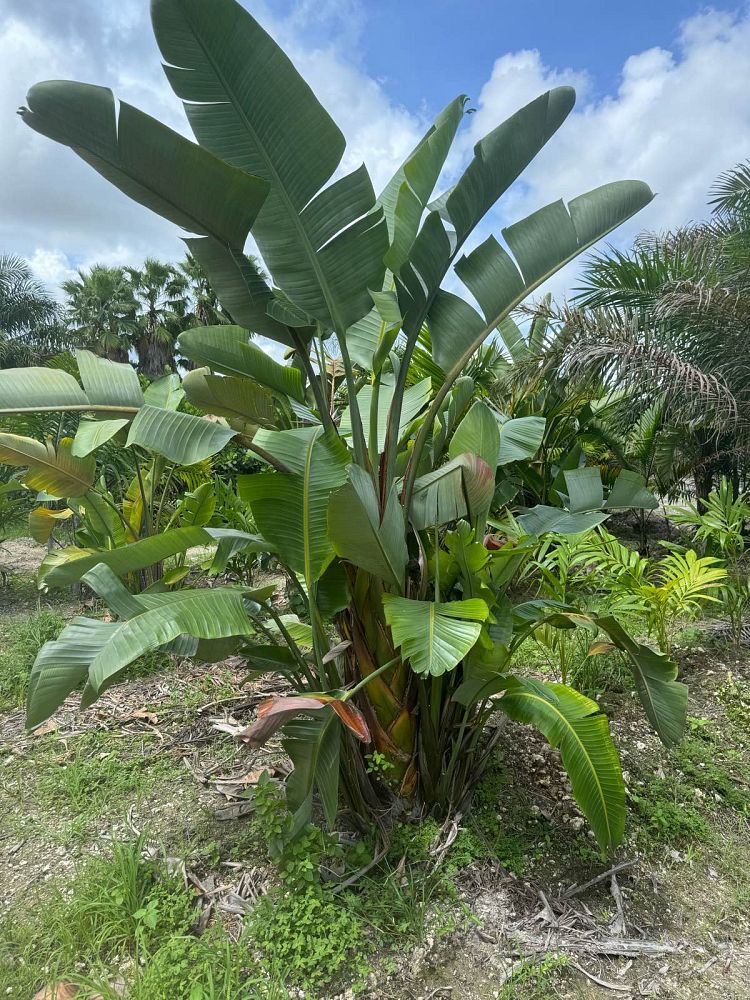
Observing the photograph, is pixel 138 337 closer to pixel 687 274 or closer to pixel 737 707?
pixel 687 274

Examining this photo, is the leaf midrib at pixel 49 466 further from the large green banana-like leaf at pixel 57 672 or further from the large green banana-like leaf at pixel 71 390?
the large green banana-like leaf at pixel 57 672

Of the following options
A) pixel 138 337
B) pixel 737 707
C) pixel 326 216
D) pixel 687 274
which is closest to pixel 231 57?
pixel 326 216

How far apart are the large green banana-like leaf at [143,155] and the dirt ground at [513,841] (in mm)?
2096

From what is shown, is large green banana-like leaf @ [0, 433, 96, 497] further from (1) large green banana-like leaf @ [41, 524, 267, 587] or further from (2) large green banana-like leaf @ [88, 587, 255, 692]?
(2) large green banana-like leaf @ [88, 587, 255, 692]

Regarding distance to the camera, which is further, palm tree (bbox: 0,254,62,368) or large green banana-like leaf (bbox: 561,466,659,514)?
palm tree (bbox: 0,254,62,368)

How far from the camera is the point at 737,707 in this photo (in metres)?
2.82

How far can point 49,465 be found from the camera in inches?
114

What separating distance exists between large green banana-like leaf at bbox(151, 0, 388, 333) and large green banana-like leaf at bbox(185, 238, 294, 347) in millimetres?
124

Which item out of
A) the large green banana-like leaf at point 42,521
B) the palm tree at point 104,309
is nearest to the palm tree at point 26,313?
the palm tree at point 104,309

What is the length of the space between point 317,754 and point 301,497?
2.54 ft

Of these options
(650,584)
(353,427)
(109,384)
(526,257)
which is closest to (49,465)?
(109,384)

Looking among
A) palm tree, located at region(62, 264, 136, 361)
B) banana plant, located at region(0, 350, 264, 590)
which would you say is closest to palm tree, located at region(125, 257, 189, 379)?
palm tree, located at region(62, 264, 136, 361)

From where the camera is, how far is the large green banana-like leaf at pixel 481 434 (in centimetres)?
193

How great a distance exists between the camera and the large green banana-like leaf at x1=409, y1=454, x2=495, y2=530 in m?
1.77
